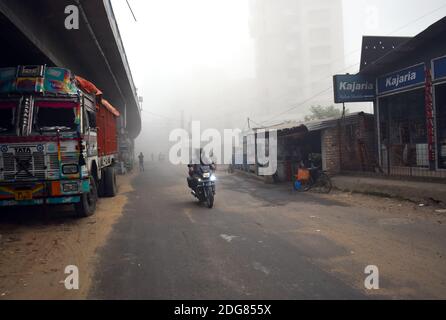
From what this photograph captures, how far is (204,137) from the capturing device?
254ft

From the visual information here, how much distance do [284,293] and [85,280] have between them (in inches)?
101

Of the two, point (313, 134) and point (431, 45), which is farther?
point (313, 134)

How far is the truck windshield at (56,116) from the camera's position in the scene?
9359mm

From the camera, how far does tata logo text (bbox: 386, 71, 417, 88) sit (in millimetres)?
15344

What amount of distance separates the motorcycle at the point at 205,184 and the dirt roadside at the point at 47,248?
2.34 m

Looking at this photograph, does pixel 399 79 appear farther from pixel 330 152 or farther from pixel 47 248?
pixel 47 248

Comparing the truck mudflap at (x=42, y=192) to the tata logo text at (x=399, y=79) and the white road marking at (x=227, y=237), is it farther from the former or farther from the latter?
the tata logo text at (x=399, y=79)

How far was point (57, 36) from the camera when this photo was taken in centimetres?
1278

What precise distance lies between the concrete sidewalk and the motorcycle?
537cm

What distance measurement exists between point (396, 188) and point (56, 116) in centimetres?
978

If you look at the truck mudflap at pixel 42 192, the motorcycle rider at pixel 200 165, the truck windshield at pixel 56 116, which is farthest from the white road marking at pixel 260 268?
the motorcycle rider at pixel 200 165

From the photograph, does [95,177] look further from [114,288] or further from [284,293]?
[284,293]

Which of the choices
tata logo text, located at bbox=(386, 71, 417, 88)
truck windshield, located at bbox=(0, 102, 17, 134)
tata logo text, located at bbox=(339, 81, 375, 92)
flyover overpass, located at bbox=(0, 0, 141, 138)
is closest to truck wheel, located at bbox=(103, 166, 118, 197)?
flyover overpass, located at bbox=(0, 0, 141, 138)
